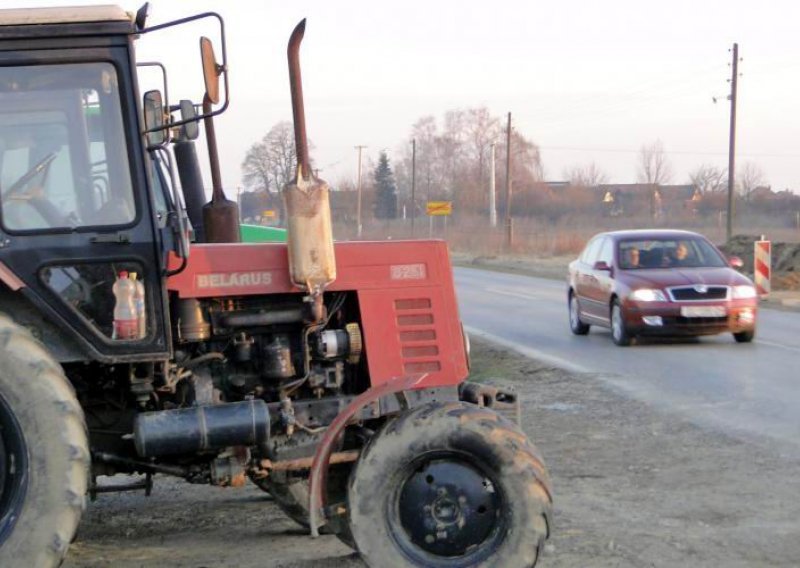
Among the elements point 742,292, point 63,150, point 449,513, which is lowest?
point 742,292

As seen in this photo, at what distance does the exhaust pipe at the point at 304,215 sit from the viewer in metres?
5.16

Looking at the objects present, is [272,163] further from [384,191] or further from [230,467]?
[384,191]

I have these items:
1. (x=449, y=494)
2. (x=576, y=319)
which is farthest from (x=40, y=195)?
(x=576, y=319)

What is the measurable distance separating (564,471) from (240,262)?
144 inches

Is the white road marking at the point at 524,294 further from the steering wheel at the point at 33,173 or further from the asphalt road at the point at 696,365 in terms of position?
the steering wheel at the point at 33,173

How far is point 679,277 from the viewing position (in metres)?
16.3

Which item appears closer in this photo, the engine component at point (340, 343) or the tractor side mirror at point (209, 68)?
the tractor side mirror at point (209, 68)

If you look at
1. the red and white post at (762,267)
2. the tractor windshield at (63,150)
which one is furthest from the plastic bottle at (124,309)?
the red and white post at (762,267)

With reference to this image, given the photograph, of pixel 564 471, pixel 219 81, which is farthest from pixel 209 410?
pixel 564 471

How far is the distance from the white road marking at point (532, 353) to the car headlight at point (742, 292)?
273 centimetres

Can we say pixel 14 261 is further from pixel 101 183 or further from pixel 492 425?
pixel 492 425

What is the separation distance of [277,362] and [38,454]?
1281 millimetres

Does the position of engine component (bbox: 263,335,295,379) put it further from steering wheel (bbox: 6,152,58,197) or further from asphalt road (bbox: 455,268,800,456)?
asphalt road (bbox: 455,268,800,456)

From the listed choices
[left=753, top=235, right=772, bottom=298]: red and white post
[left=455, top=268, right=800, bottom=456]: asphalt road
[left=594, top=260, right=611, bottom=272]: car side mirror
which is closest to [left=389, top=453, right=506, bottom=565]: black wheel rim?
[left=455, top=268, right=800, bottom=456]: asphalt road
